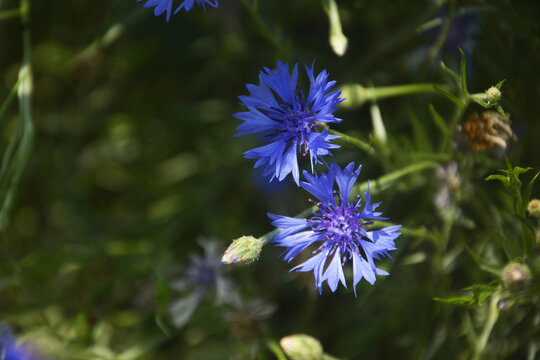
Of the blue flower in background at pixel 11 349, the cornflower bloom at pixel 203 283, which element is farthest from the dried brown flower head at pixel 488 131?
the blue flower in background at pixel 11 349

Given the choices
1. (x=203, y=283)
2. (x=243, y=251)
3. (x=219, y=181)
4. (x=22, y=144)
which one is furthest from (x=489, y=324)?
(x=22, y=144)

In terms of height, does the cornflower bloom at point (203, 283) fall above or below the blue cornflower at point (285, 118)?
Answer: below

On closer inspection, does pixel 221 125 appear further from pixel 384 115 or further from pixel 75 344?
pixel 75 344

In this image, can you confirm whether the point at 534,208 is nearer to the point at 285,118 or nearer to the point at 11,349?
the point at 285,118

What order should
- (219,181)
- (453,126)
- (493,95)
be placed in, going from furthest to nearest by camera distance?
(219,181)
(453,126)
(493,95)

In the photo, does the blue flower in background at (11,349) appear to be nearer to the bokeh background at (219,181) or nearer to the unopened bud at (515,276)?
the bokeh background at (219,181)

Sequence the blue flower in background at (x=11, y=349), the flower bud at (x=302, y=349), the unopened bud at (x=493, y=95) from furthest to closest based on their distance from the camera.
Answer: the blue flower in background at (x=11, y=349) → the flower bud at (x=302, y=349) → the unopened bud at (x=493, y=95)
